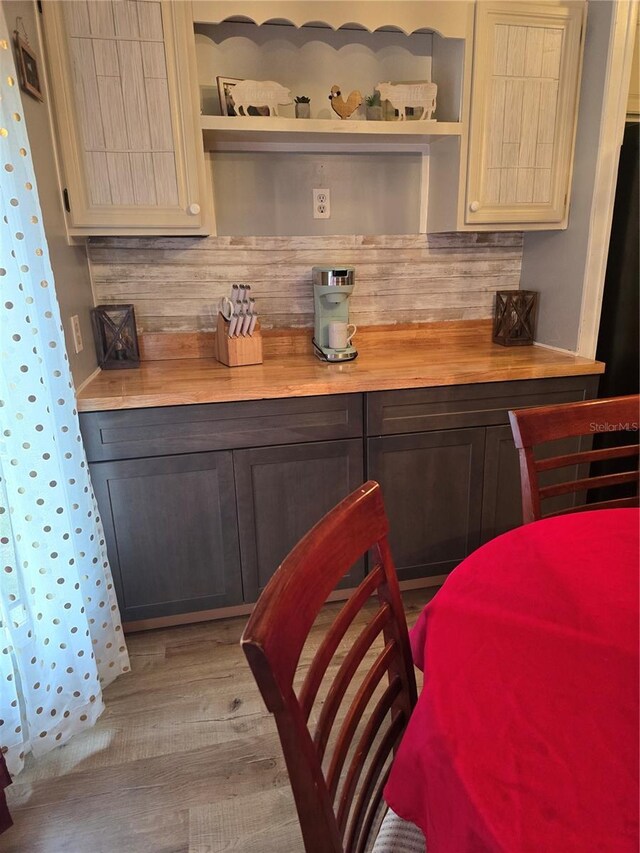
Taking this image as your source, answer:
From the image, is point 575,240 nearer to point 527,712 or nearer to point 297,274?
point 297,274

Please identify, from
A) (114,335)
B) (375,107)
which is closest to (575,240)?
(375,107)

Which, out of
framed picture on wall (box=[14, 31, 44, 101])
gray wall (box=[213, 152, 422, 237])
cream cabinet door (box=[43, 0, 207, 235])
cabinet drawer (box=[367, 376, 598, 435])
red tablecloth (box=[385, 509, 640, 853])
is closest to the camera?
red tablecloth (box=[385, 509, 640, 853])

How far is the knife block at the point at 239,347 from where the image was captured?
2.18 metres

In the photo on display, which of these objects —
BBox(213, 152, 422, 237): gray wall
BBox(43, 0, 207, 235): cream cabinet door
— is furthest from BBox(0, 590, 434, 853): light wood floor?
BBox(213, 152, 422, 237): gray wall

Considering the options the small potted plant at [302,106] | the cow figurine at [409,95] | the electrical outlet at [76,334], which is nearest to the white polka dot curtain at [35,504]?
the electrical outlet at [76,334]

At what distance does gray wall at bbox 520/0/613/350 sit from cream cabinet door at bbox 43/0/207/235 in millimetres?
1458

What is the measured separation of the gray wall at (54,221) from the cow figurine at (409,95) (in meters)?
1.19

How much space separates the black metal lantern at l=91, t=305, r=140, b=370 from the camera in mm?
2160

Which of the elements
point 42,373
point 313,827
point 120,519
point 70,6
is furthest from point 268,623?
point 70,6

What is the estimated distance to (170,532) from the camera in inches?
77.8

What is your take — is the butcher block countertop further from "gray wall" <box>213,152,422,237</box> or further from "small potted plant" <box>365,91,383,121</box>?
"small potted plant" <box>365,91,383,121</box>

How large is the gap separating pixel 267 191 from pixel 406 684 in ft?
6.51

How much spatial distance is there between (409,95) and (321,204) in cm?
52

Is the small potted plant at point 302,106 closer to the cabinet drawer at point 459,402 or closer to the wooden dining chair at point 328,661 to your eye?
the cabinet drawer at point 459,402
